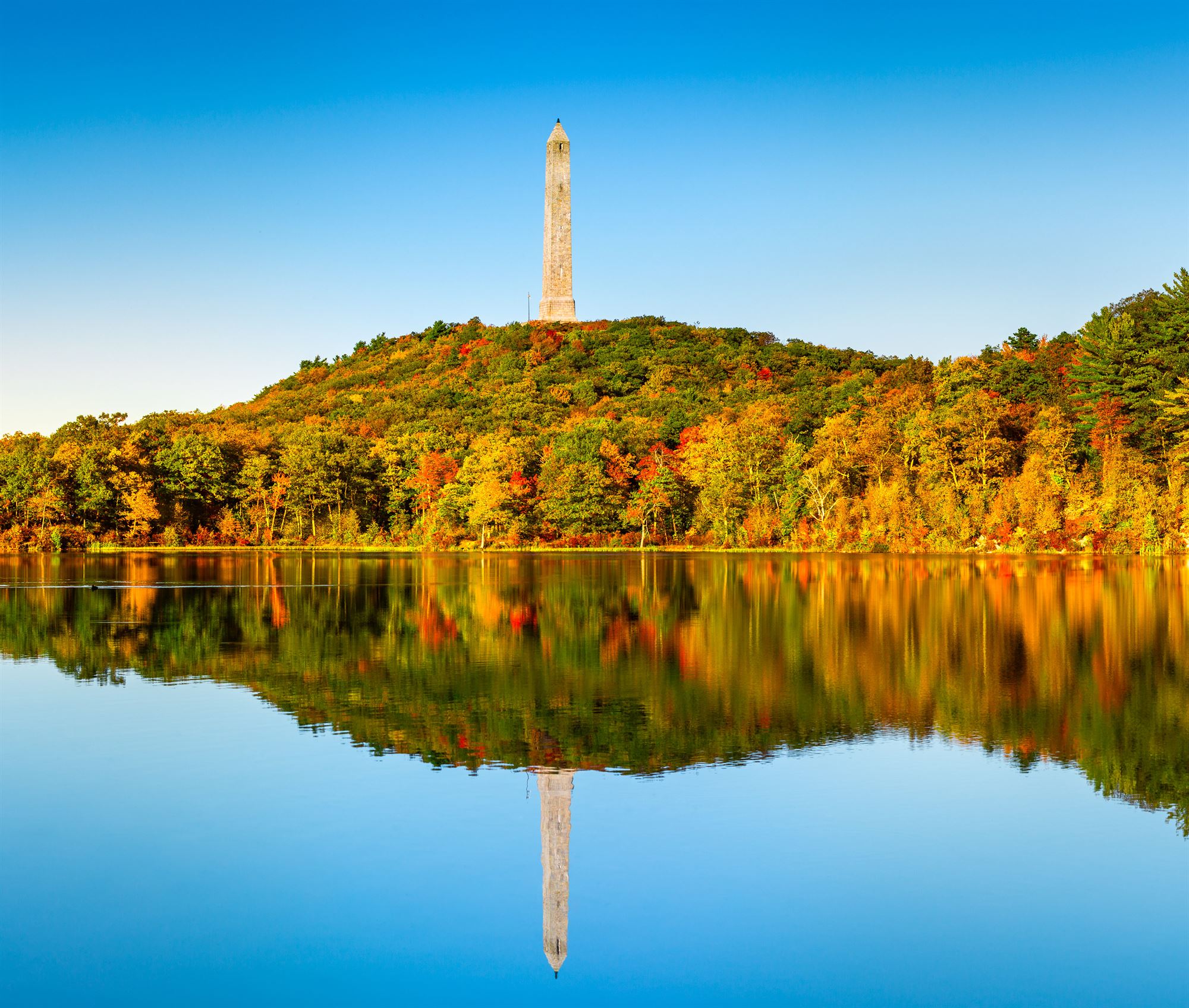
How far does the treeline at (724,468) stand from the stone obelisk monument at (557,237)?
66.6 ft

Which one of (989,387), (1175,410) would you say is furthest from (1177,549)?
(989,387)

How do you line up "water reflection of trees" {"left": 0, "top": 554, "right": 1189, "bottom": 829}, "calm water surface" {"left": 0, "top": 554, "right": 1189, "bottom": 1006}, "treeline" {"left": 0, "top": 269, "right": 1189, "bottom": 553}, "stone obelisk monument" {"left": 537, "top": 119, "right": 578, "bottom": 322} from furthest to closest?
"stone obelisk monument" {"left": 537, "top": 119, "right": 578, "bottom": 322} < "treeline" {"left": 0, "top": 269, "right": 1189, "bottom": 553} < "water reflection of trees" {"left": 0, "top": 554, "right": 1189, "bottom": 829} < "calm water surface" {"left": 0, "top": 554, "right": 1189, "bottom": 1006}

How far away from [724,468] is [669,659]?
141ft

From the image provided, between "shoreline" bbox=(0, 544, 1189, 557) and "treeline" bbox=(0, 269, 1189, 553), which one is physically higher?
"treeline" bbox=(0, 269, 1189, 553)

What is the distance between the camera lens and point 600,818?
29.1 ft

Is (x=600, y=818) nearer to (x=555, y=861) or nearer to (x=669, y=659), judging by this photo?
(x=555, y=861)

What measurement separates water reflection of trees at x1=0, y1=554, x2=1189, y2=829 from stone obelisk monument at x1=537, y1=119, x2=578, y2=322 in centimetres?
5974

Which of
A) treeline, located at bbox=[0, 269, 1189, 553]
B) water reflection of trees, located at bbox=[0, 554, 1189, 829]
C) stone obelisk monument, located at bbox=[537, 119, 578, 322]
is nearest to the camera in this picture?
water reflection of trees, located at bbox=[0, 554, 1189, 829]

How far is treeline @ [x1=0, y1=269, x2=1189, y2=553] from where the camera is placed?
52719 mm

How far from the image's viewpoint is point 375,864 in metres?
7.91

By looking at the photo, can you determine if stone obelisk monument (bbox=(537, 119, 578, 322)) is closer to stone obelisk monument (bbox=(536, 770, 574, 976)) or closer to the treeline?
the treeline

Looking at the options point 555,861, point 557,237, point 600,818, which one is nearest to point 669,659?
point 600,818

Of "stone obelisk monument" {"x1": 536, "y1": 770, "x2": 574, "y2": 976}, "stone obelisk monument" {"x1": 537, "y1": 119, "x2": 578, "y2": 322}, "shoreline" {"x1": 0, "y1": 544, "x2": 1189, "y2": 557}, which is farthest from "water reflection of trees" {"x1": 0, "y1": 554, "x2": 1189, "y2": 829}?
"stone obelisk monument" {"x1": 537, "y1": 119, "x2": 578, "y2": 322}

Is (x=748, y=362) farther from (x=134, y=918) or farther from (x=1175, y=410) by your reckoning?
(x=134, y=918)
